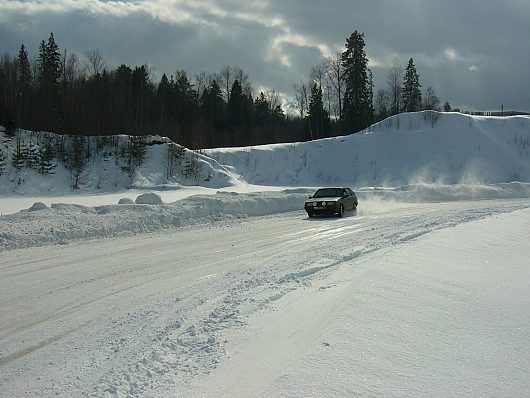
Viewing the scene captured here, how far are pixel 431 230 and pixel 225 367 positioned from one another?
11.8m

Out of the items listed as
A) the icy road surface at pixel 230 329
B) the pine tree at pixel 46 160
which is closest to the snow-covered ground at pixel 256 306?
the icy road surface at pixel 230 329

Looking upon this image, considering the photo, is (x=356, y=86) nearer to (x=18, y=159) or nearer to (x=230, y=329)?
(x=18, y=159)

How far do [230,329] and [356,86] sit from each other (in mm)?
75329

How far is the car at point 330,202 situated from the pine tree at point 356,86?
54601 millimetres

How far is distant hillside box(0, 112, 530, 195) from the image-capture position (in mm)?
36250

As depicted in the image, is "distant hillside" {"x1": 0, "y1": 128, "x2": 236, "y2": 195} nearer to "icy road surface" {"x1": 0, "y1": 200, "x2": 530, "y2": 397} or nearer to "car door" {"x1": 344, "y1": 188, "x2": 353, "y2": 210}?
"car door" {"x1": 344, "y1": 188, "x2": 353, "y2": 210}

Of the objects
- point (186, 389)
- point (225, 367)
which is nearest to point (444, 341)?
point (225, 367)

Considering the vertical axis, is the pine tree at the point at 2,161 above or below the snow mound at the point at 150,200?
above

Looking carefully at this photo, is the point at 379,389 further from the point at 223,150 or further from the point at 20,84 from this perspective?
the point at 20,84

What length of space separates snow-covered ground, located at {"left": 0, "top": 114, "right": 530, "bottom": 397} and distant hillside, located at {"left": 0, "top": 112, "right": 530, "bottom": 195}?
20776 mm

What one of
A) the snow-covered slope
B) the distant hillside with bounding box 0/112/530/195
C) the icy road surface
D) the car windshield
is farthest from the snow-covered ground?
the snow-covered slope

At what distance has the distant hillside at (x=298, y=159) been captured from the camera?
119 ft

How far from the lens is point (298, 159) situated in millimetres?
51625

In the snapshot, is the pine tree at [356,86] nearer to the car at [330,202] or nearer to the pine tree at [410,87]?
the pine tree at [410,87]
